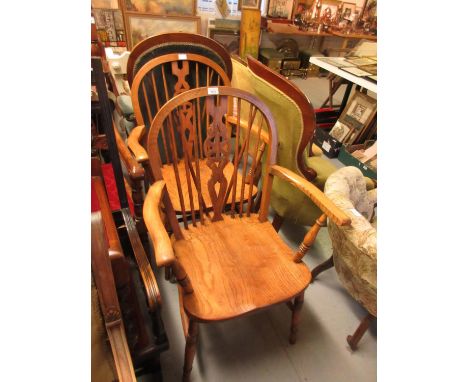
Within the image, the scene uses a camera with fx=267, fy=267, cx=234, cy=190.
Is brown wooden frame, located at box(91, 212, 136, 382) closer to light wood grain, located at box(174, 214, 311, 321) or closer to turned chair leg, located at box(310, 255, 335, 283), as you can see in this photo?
light wood grain, located at box(174, 214, 311, 321)

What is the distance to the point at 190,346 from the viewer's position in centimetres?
91

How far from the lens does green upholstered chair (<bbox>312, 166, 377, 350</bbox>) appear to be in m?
0.87

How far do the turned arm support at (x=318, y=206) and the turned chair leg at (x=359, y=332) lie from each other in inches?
17.6

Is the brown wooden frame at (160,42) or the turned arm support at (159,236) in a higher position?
the brown wooden frame at (160,42)

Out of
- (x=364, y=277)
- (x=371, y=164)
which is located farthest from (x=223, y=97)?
(x=371, y=164)

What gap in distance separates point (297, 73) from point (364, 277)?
396 cm

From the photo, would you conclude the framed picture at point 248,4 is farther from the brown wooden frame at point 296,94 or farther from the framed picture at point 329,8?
the brown wooden frame at point 296,94

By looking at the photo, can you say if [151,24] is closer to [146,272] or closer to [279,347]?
[146,272]

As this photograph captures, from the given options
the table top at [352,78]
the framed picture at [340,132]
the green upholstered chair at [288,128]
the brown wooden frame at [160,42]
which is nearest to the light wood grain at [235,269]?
the green upholstered chair at [288,128]

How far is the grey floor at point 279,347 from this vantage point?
1.09m

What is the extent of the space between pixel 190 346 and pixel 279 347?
47 cm

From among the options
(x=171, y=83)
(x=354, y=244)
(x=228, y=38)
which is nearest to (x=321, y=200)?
(x=354, y=244)

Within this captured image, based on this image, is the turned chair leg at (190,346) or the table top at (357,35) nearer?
the turned chair leg at (190,346)

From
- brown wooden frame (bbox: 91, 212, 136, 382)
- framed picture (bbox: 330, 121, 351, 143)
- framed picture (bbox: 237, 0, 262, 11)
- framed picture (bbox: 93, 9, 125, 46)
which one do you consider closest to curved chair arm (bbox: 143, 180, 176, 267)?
brown wooden frame (bbox: 91, 212, 136, 382)
